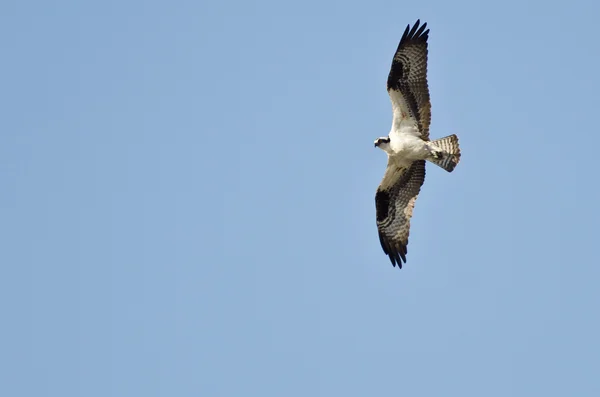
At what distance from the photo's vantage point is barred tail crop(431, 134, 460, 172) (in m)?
18.2

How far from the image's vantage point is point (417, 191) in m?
19.3

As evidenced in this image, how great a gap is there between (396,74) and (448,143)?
1426 mm

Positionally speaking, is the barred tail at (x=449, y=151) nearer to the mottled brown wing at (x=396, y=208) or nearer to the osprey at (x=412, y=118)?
the osprey at (x=412, y=118)

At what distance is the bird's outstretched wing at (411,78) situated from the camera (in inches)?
711

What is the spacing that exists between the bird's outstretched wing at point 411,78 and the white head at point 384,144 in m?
0.54

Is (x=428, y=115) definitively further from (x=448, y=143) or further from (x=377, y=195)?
(x=377, y=195)

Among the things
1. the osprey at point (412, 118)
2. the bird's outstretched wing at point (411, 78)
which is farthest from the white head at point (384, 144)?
the bird's outstretched wing at point (411, 78)

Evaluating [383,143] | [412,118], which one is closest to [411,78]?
[412,118]

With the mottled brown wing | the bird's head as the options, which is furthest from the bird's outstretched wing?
the mottled brown wing

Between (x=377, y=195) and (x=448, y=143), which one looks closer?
(x=448, y=143)

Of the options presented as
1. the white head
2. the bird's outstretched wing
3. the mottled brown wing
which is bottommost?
the mottled brown wing

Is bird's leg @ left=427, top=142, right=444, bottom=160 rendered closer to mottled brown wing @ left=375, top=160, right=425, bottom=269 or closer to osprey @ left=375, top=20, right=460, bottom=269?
osprey @ left=375, top=20, right=460, bottom=269

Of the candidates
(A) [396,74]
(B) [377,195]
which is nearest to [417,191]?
(B) [377,195]

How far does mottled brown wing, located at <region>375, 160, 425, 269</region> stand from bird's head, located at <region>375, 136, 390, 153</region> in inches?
30.0
